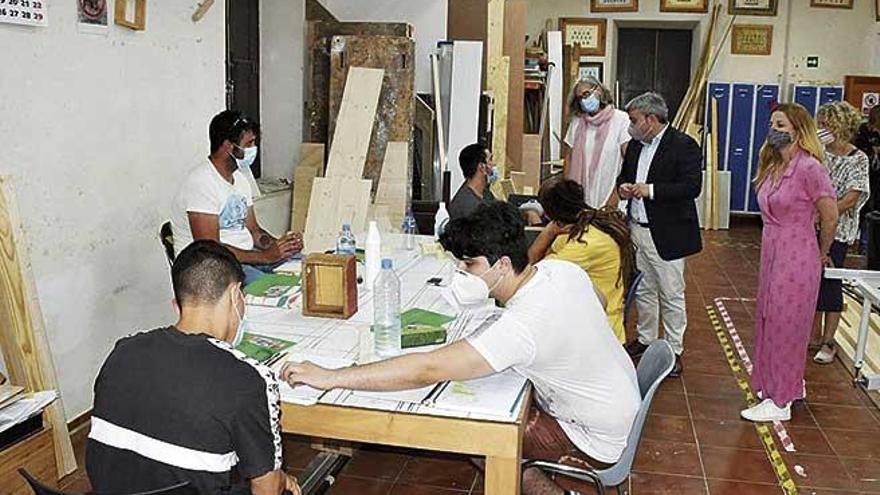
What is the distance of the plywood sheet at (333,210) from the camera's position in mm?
5371

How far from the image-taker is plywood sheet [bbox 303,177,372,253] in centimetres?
537

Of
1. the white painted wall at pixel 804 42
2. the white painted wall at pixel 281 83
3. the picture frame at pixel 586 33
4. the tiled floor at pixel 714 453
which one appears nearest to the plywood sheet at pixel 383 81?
the white painted wall at pixel 281 83

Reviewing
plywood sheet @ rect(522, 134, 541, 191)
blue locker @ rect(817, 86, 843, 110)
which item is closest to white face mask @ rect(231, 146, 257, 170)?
plywood sheet @ rect(522, 134, 541, 191)

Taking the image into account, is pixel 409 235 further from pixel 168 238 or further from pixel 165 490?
pixel 165 490

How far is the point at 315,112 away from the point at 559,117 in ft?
12.4

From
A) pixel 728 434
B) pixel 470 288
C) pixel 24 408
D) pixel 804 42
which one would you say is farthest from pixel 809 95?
pixel 24 408

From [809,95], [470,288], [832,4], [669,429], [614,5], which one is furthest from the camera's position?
[614,5]

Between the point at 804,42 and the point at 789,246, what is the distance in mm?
7669

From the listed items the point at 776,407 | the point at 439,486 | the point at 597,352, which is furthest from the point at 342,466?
the point at 776,407

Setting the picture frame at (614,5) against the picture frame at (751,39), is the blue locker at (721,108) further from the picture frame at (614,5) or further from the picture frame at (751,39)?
the picture frame at (614,5)

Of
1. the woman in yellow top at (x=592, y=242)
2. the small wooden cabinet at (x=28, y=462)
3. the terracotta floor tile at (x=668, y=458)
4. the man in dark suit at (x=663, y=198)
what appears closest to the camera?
the small wooden cabinet at (x=28, y=462)

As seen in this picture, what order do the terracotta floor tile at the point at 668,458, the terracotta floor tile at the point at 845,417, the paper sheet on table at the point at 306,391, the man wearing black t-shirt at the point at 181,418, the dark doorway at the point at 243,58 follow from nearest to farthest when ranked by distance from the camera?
the man wearing black t-shirt at the point at 181,418
the paper sheet on table at the point at 306,391
the terracotta floor tile at the point at 668,458
the terracotta floor tile at the point at 845,417
the dark doorway at the point at 243,58

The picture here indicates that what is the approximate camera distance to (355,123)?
19.0 ft

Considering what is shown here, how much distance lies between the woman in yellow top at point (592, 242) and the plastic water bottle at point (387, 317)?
112 cm
